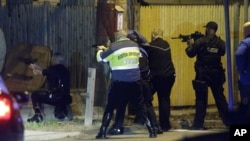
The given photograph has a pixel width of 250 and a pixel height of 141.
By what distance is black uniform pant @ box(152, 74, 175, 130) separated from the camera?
1322 centimetres

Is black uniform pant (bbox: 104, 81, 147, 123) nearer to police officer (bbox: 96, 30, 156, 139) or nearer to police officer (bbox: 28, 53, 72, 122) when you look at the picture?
police officer (bbox: 96, 30, 156, 139)

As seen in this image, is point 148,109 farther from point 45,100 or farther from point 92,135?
point 45,100

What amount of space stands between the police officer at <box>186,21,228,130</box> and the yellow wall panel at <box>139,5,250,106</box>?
2027 millimetres

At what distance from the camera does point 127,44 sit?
12.1 m

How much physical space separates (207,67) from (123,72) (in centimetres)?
197

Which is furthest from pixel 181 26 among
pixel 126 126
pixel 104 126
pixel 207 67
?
pixel 104 126

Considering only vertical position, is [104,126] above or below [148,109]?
below

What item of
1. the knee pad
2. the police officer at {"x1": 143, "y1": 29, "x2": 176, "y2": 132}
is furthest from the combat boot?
the knee pad

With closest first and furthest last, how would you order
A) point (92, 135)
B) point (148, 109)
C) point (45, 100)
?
point (148, 109)
point (92, 135)
point (45, 100)

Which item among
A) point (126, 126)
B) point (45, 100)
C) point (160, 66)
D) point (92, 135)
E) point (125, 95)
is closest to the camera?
point (125, 95)

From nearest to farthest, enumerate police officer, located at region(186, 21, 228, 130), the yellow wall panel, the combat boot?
the combat boot, police officer, located at region(186, 21, 228, 130), the yellow wall panel

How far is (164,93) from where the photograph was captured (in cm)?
1328

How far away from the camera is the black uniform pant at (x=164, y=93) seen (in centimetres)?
1322

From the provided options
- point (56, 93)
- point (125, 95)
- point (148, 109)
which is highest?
point (125, 95)
